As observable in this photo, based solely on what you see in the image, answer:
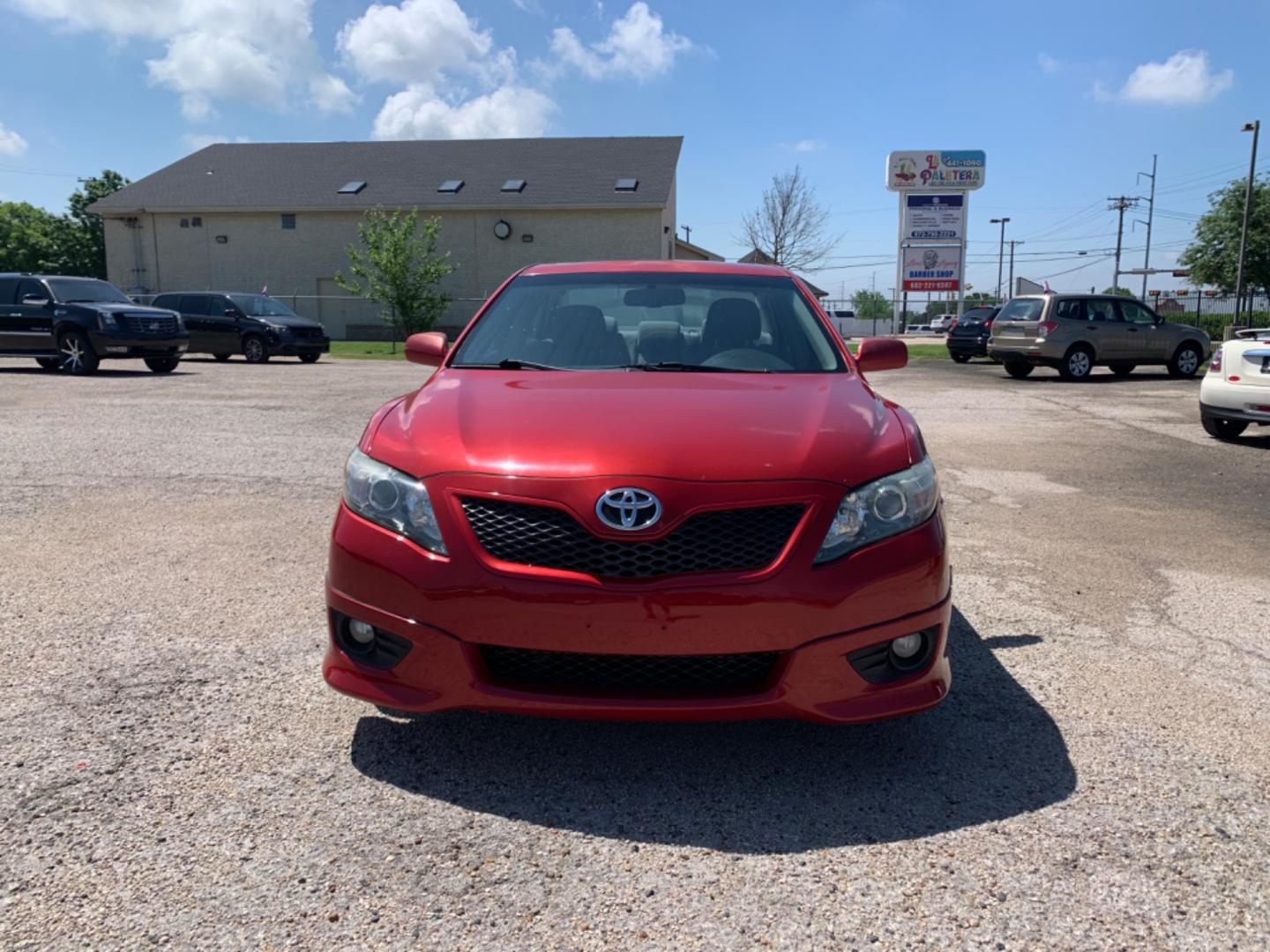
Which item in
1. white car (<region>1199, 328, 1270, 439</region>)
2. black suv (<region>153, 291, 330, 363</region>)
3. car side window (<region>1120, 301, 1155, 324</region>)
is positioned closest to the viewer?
white car (<region>1199, 328, 1270, 439</region>)

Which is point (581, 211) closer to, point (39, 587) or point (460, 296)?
point (460, 296)

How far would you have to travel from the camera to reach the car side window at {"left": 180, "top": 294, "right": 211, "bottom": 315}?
21969 mm

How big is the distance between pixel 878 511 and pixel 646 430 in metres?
0.71

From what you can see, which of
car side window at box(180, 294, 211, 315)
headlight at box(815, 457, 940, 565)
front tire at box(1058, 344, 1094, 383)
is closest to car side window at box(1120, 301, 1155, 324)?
front tire at box(1058, 344, 1094, 383)

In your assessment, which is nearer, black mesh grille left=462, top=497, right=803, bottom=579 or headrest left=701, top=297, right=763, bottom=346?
black mesh grille left=462, top=497, right=803, bottom=579

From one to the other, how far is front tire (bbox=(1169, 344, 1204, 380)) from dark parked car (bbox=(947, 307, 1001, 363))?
513cm

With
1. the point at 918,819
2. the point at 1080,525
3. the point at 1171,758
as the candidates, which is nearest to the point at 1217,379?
the point at 1080,525

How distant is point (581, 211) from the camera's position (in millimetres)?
36062

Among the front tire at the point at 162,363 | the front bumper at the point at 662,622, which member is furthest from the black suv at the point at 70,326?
the front bumper at the point at 662,622

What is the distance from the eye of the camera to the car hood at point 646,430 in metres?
2.66

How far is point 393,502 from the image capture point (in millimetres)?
2758

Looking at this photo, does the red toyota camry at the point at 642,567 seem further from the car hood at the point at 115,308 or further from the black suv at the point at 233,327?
the black suv at the point at 233,327

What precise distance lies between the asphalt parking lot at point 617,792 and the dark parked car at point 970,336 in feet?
70.1

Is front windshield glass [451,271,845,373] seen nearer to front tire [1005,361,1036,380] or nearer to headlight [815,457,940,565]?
headlight [815,457,940,565]
